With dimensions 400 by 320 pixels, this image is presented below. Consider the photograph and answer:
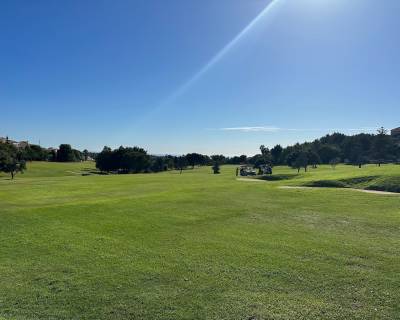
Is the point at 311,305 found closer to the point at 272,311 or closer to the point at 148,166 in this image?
the point at 272,311

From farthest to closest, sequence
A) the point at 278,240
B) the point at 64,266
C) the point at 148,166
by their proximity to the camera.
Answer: the point at 148,166
the point at 278,240
the point at 64,266

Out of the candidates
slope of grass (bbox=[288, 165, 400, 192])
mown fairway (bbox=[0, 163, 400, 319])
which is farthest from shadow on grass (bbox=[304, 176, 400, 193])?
mown fairway (bbox=[0, 163, 400, 319])

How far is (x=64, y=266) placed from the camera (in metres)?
9.67

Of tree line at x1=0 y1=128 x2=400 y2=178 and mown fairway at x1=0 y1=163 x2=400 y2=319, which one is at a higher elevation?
tree line at x1=0 y1=128 x2=400 y2=178

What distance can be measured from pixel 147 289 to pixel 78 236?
5.65m

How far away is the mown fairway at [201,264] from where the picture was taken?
23.8ft

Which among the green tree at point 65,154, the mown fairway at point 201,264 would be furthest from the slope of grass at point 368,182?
the green tree at point 65,154

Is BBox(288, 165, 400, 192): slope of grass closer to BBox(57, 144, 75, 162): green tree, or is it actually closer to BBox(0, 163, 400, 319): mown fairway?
BBox(0, 163, 400, 319): mown fairway

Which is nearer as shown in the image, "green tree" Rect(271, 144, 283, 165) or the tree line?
the tree line

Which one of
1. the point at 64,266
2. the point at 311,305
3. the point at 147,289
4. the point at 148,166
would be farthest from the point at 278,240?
the point at 148,166

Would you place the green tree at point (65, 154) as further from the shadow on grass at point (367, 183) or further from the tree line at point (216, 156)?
the shadow on grass at point (367, 183)

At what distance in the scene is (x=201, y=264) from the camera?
9.66m

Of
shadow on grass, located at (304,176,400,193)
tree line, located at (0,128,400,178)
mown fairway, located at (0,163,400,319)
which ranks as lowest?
mown fairway, located at (0,163,400,319)

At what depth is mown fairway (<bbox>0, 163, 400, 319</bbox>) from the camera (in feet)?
23.8
